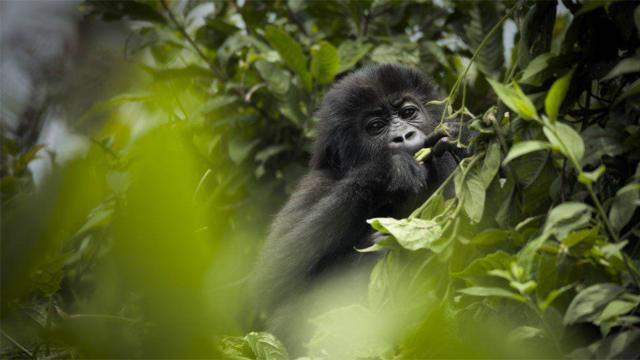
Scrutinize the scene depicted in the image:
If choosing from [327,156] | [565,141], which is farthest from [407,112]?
[565,141]

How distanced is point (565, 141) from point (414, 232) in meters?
0.49

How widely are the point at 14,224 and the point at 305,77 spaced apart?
168 inches

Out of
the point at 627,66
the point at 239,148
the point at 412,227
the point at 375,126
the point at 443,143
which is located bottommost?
the point at 239,148

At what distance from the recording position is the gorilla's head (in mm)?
4617

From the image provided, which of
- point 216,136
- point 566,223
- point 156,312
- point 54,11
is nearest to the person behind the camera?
point 156,312

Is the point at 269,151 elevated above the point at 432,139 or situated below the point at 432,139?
below

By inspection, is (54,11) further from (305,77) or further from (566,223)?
(305,77)

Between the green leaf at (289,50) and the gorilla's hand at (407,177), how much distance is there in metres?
1.33

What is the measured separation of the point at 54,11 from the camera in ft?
4.98

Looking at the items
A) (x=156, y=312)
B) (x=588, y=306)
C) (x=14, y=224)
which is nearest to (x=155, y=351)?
(x=156, y=312)

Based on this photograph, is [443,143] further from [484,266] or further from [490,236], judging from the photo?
[484,266]

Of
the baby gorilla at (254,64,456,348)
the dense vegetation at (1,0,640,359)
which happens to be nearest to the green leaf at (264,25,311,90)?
the dense vegetation at (1,0,640,359)

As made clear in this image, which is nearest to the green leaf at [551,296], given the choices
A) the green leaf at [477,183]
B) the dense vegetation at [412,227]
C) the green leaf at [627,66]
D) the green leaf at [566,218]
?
the dense vegetation at [412,227]

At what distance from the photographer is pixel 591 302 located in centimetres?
162
